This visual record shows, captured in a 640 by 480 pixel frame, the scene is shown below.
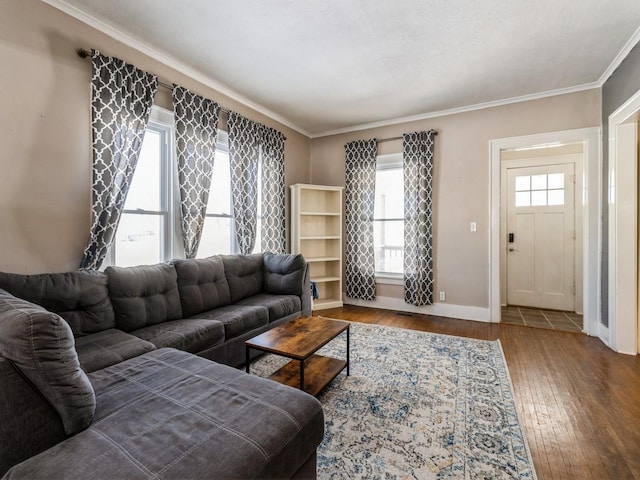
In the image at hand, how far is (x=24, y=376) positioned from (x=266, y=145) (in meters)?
3.41

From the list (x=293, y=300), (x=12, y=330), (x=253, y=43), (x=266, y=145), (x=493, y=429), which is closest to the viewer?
(x=12, y=330)

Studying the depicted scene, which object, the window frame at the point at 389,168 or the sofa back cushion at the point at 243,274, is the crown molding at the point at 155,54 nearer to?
the window frame at the point at 389,168

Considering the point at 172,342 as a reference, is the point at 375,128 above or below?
above

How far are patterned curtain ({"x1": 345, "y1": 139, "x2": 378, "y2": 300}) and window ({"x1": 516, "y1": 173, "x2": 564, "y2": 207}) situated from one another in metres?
2.22

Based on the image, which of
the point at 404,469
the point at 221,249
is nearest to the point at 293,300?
the point at 221,249

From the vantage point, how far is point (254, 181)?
12.3ft

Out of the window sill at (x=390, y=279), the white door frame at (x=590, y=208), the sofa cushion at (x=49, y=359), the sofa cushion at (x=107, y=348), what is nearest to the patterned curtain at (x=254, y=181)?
the window sill at (x=390, y=279)

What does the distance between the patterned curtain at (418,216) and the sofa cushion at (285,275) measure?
5.44 feet

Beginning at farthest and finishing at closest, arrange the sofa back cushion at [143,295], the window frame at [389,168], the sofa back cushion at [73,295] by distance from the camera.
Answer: the window frame at [389,168] → the sofa back cushion at [143,295] → the sofa back cushion at [73,295]

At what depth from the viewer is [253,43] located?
→ 2566 millimetres

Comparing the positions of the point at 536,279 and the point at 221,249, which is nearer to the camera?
the point at 221,249

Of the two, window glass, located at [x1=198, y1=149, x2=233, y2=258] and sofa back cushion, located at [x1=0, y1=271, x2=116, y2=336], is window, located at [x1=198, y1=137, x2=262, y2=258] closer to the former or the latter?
window glass, located at [x1=198, y1=149, x2=233, y2=258]

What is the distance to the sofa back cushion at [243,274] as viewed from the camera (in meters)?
3.05

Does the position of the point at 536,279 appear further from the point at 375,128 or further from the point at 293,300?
the point at 293,300
